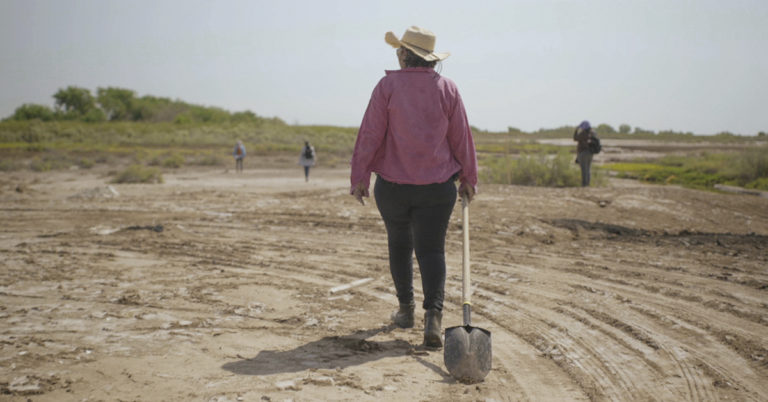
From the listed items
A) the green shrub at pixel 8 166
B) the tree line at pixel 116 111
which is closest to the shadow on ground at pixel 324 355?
the green shrub at pixel 8 166

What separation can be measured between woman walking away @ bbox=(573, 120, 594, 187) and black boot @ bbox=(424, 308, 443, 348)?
502 inches

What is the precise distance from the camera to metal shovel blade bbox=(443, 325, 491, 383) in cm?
316

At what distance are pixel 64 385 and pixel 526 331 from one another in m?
2.93

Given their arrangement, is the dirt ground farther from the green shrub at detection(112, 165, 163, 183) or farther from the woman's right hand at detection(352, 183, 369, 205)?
the green shrub at detection(112, 165, 163, 183)

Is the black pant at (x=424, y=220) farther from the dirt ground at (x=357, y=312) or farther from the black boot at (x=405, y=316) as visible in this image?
the dirt ground at (x=357, y=312)

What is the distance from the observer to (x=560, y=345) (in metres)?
3.84

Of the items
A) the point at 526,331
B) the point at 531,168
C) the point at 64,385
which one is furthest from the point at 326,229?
the point at 531,168

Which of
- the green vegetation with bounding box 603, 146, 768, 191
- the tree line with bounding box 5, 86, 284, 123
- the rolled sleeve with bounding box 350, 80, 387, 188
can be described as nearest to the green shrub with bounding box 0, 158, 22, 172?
the green vegetation with bounding box 603, 146, 768, 191

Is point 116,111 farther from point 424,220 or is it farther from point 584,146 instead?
point 424,220

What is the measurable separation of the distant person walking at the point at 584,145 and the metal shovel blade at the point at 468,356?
519 inches

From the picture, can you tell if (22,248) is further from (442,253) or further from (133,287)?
(442,253)

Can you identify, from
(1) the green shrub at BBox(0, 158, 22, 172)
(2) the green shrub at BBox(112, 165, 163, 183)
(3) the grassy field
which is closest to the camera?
(3) the grassy field

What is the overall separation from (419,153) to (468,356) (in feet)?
4.08

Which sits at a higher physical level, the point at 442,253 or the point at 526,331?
the point at 442,253
